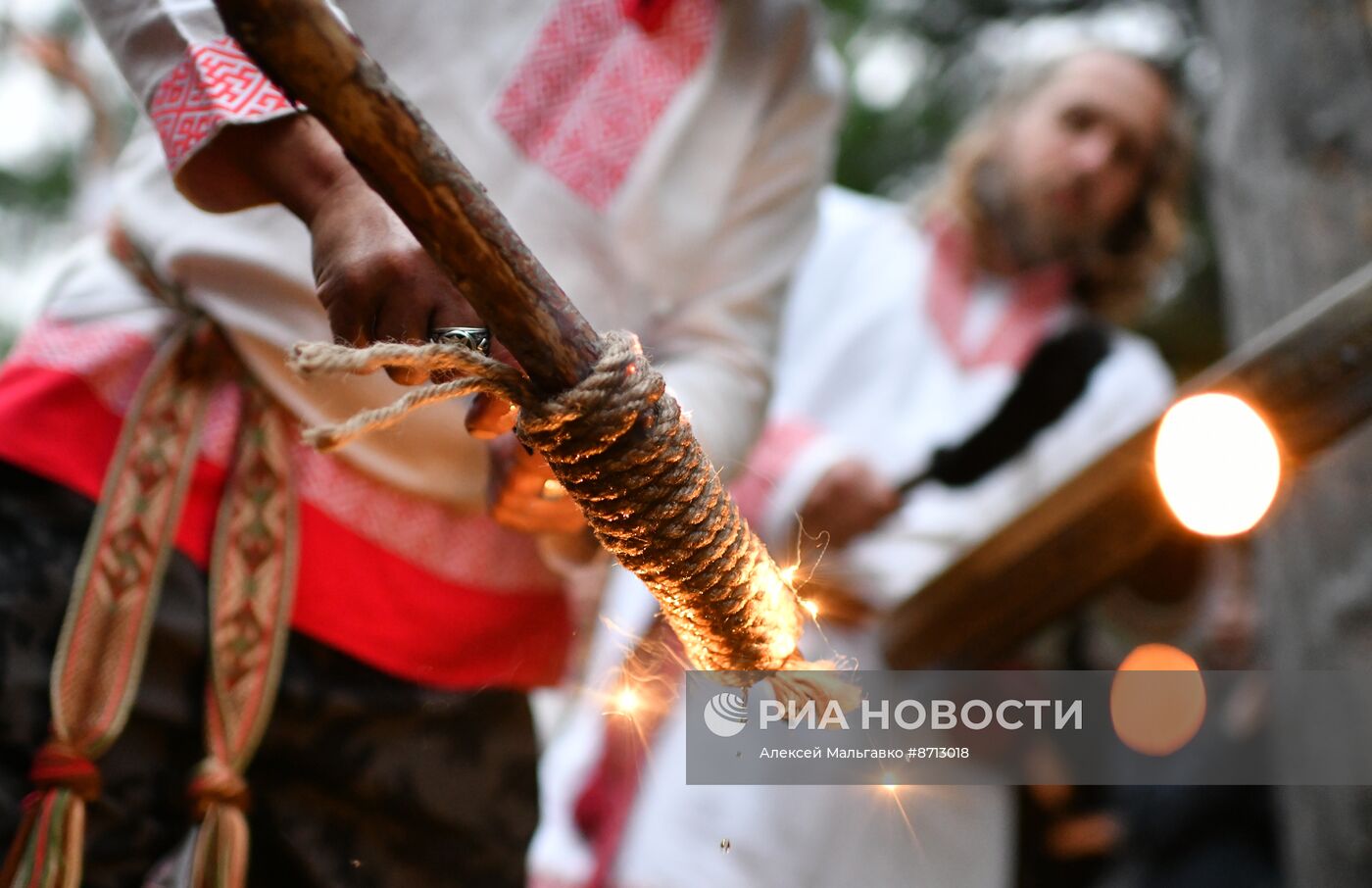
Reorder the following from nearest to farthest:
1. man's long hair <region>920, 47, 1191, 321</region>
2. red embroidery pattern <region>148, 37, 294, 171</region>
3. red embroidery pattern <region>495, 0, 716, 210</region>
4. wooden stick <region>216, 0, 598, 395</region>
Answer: wooden stick <region>216, 0, 598, 395</region> < red embroidery pattern <region>148, 37, 294, 171</region> < red embroidery pattern <region>495, 0, 716, 210</region> < man's long hair <region>920, 47, 1191, 321</region>

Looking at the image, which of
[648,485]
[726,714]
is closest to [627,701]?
[726,714]

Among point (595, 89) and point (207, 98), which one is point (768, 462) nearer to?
point (595, 89)

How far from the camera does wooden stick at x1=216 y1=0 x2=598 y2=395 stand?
0.48m

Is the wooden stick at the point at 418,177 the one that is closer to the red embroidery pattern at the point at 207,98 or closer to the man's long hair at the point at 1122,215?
the red embroidery pattern at the point at 207,98

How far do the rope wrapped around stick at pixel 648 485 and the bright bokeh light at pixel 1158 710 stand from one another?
105cm

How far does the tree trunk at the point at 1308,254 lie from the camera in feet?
5.49

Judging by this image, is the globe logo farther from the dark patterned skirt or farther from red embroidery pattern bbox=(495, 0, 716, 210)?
red embroidery pattern bbox=(495, 0, 716, 210)

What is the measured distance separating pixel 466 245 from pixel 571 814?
4.08 ft

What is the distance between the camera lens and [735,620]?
0.64m

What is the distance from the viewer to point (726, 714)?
76 cm

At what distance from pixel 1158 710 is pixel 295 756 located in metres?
1.50

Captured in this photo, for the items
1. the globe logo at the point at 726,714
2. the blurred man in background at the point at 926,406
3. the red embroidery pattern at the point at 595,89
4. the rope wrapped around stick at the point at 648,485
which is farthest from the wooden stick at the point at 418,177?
the blurred man in background at the point at 926,406

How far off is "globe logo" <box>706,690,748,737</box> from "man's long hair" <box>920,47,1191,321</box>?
1545mm
